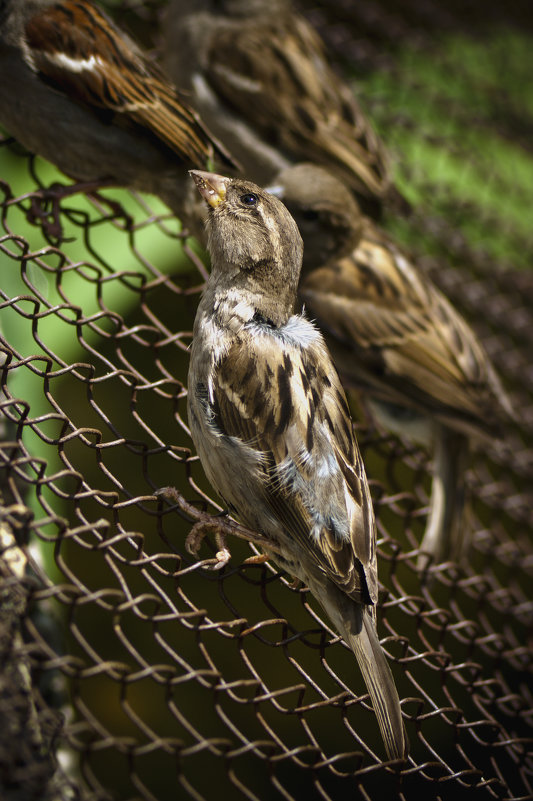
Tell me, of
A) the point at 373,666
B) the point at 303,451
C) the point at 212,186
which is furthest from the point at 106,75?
the point at 373,666

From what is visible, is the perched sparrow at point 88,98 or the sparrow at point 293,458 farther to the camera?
the perched sparrow at point 88,98

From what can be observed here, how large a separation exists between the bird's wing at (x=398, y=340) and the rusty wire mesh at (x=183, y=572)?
0.20 m

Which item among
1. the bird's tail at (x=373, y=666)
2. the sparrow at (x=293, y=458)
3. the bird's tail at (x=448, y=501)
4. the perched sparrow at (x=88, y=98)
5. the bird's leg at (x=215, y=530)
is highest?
the perched sparrow at (x=88, y=98)

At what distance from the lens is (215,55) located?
3.05 meters

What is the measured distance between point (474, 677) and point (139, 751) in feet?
3.70

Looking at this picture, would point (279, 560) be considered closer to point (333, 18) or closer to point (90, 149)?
point (90, 149)

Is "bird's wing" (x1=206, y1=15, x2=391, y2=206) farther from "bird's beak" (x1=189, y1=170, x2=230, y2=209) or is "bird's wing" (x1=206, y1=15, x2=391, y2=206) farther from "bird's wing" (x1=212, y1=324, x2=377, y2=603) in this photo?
"bird's wing" (x1=212, y1=324, x2=377, y2=603)

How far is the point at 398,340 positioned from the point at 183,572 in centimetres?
142

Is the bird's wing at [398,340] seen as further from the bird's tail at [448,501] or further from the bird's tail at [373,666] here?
the bird's tail at [373,666]

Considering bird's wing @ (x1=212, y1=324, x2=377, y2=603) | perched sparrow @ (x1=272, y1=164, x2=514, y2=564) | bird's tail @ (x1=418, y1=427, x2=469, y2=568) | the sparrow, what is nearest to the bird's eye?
the sparrow

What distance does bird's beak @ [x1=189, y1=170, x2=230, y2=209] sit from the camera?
2102 millimetres

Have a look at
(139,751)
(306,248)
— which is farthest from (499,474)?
(139,751)

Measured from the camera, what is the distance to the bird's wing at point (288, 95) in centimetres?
302

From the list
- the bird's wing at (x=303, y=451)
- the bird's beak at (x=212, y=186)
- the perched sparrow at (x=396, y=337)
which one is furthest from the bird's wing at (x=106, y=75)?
the bird's wing at (x=303, y=451)
